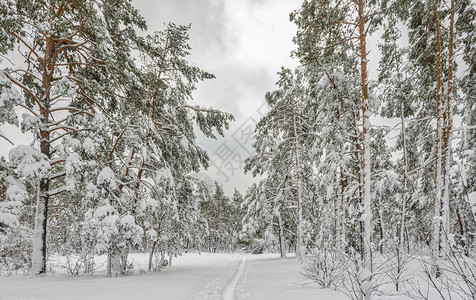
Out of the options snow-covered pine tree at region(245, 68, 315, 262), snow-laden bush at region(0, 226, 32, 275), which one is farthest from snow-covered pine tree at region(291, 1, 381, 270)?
snow-laden bush at region(0, 226, 32, 275)

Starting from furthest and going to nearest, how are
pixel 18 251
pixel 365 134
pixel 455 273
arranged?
pixel 18 251
pixel 365 134
pixel 455 273

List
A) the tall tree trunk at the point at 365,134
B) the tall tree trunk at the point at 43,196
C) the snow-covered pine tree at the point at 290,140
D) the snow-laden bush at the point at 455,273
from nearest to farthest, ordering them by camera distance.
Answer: the snow-laden bush at the point at 455,273
the tall tree trunk at the point at 365,134
the tall tree trunk at the point at 43,196
the snow-covered pine tree at the point at 290,140

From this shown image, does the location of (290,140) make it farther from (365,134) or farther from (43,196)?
(43,196)

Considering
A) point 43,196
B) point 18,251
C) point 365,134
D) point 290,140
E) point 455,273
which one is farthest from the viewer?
point 290,140

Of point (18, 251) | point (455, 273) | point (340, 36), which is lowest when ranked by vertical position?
point (18, 251)

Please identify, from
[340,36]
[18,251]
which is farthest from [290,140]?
[18,251]

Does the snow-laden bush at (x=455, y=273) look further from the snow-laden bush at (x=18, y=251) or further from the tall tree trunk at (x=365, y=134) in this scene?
the snow-laden bush at (x=18, y=251)

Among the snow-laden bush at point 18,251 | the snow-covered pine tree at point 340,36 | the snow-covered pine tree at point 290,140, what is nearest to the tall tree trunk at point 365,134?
the snow-covered pine tree at point 340,36

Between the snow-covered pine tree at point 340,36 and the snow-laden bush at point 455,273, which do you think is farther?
the snow-covered pine tree at point 340,36

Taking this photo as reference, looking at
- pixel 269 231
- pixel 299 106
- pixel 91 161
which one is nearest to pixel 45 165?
pixel 91 161

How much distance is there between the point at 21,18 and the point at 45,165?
13.8 feet

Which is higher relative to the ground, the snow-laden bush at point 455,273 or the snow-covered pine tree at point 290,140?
the snow-covered pine tree at point 290,140

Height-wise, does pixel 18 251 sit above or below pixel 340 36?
below

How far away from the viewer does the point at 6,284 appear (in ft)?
19.5
